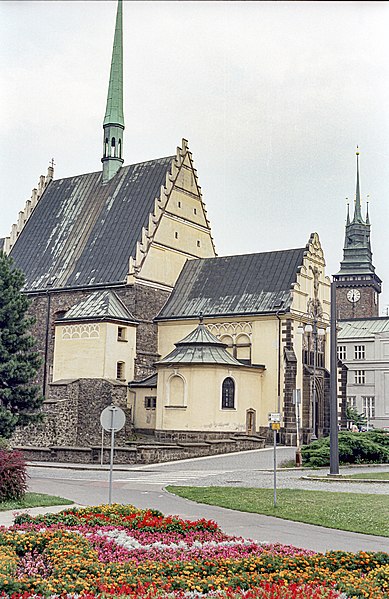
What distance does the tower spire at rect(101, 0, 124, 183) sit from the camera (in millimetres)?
57062

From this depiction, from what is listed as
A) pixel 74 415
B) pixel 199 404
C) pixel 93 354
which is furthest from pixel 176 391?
pixel 93 354

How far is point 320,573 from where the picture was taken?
1005 centimetres

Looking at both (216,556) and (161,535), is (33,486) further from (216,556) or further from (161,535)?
(216,556)

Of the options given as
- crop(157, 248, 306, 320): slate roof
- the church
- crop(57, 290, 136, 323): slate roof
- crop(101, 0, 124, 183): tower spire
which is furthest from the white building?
crop(57, 290, 136, 323): slate roof

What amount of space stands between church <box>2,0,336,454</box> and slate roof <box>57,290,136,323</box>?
13 centimetres

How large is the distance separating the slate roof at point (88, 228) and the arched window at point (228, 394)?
1018cm

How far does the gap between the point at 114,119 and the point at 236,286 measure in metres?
17.8

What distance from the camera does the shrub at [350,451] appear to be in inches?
1264

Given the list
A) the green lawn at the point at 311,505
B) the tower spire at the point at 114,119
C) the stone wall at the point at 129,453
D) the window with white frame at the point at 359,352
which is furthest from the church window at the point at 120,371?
the window with white frame at the point at 359,352

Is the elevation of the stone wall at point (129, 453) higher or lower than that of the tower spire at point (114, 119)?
lower

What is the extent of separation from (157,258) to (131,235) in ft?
7.60

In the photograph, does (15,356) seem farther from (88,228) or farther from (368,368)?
(368,368)

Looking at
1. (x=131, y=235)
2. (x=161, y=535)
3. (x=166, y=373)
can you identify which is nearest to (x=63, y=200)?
(x=131, y=235)

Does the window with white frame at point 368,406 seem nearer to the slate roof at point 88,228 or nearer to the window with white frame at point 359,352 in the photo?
the window with white frame at point 359,352
